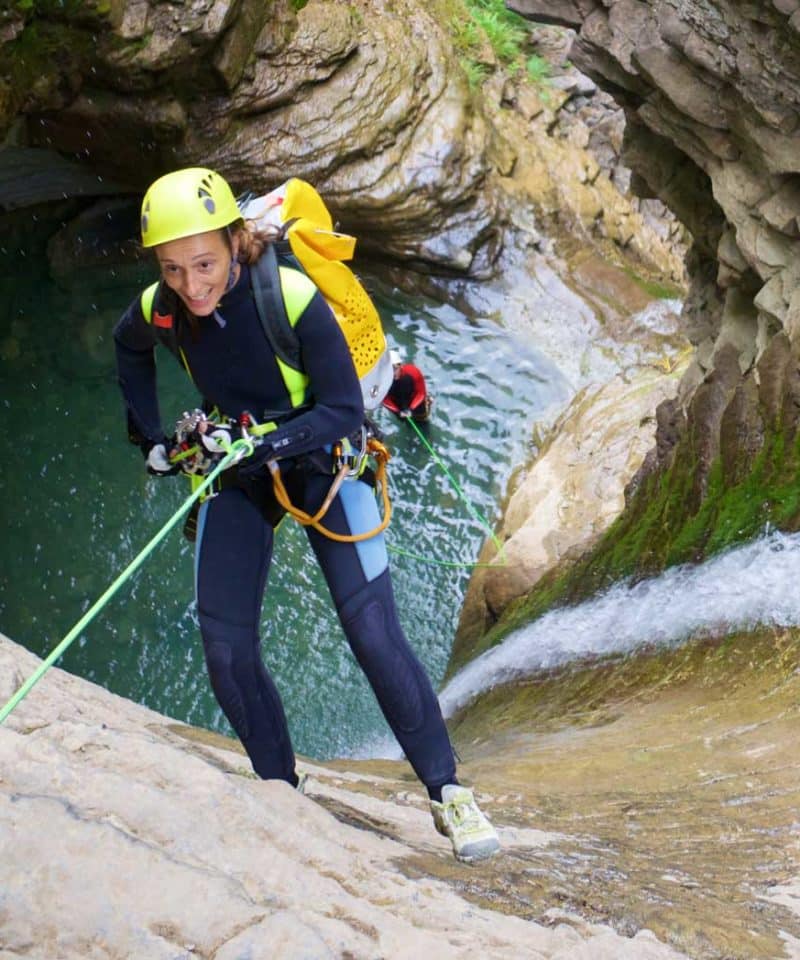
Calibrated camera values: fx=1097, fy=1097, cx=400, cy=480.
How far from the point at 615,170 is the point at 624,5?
26.0 feet

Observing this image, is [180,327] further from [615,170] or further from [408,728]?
[615,170]

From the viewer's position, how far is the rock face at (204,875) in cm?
202

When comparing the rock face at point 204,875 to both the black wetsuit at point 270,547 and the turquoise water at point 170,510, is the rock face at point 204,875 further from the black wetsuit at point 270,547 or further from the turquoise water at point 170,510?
the turquoise water at point 170,510

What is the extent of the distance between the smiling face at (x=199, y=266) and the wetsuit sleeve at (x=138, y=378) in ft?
1.23

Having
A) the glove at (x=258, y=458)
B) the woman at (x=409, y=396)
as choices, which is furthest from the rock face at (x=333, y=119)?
the glove at (x=258, y=458)

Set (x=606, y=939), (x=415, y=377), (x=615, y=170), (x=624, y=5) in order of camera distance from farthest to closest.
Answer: (x=615, y=170) → (x=415, y=377) → (x=624, y=5) → (x=606, y=939)

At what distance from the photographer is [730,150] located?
6.18 metres

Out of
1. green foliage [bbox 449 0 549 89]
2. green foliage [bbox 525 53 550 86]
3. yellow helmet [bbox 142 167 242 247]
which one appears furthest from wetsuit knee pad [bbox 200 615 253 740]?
green foliage [bbox 525 53 550 86]

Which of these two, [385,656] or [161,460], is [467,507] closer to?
[161,460]

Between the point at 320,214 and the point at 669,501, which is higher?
the point at 320,214

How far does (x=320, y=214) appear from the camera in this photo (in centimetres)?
331

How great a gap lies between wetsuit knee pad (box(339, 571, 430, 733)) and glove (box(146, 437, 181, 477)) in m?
0.75

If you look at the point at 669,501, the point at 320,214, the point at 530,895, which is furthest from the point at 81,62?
the point at 530,895

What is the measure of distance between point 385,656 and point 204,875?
3.39 ft
